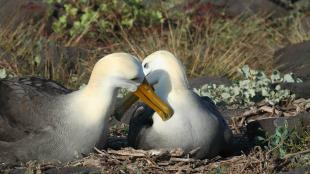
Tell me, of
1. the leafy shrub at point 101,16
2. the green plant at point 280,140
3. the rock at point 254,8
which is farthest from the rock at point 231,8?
the green plant at point 280,140

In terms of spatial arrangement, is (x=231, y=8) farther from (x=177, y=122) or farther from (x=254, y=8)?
(x=177, y=122)

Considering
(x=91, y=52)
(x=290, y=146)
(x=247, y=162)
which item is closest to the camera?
(x=247, y=162)

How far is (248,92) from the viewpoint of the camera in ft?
28.4

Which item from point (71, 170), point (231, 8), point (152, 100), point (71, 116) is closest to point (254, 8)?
point (231, 8)

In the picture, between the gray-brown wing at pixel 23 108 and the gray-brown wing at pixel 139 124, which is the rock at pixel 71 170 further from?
the gray-brown wing at pixel 139 124

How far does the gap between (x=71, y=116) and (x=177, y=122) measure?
66 centimetres

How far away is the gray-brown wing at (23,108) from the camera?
6.27 meters

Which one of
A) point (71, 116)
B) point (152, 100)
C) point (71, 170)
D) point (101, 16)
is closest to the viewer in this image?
point (71, 170)

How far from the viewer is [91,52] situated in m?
11.3

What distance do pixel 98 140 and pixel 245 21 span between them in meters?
7.89

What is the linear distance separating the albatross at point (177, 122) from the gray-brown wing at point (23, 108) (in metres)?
0.58

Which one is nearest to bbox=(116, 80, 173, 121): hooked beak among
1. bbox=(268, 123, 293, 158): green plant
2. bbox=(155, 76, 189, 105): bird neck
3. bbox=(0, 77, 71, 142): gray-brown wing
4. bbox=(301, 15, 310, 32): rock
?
bbox=(155, 76, 189, 105): bird neck

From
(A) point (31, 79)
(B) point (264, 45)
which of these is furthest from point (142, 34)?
(A) point (31, 79)

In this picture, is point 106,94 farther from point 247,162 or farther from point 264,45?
point 264,45
